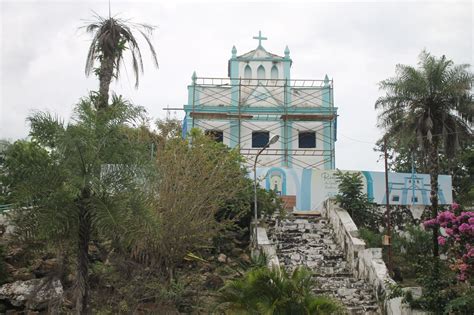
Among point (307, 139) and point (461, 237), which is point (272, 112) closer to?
point (307, 139)

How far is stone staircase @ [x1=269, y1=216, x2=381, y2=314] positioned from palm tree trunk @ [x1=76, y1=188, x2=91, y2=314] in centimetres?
478

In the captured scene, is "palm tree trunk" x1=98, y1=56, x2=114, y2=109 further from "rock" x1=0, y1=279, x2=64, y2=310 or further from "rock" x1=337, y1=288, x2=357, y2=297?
"rock" x1=337, y1=288, x2=357, y2=297

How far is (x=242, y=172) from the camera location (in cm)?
1730

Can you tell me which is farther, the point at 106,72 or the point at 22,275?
the point at 106,72

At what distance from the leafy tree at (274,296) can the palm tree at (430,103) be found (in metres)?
17.0

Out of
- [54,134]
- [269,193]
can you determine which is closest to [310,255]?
[269,193]

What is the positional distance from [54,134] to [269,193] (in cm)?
899

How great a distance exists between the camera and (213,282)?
13711mm

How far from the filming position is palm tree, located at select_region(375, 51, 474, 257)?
25.3 meters

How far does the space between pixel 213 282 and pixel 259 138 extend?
61.1ft

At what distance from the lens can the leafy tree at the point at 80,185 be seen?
382 inches

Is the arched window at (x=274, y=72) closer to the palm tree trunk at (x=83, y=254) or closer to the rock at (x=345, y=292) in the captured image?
the rock at (x=345, y=292)

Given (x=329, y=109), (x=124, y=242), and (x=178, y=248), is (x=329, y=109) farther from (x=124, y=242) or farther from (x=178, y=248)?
(x=124, y=242)

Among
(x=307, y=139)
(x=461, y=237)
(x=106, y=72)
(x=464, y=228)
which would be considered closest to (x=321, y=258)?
(x=461, y=237)
